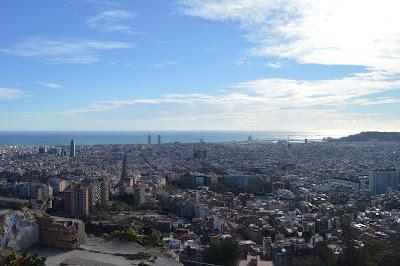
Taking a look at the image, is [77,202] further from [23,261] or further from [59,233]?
[23,261]

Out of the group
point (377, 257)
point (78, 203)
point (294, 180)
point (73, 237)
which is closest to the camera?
point (73, 237)

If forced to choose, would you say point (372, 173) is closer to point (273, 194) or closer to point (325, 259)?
point (273, 194)

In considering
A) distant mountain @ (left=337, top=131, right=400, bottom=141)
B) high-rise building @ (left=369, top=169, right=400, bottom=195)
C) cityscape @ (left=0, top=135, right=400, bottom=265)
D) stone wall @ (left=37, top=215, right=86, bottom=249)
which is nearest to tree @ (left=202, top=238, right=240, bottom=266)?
cityscape @ (left=0, top=135, right=400, bottom=265)

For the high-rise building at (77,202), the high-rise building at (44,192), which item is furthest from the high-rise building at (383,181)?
the high-rise building at (44,192)

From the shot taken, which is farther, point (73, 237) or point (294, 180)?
point (294, 180)

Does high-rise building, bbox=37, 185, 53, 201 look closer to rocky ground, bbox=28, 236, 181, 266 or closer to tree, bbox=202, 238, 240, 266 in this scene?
tree, bbox=202, 238, 240, 266

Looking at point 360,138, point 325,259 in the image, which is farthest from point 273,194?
point 360,138

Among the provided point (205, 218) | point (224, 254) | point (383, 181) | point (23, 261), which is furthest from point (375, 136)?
point (23, 261)
